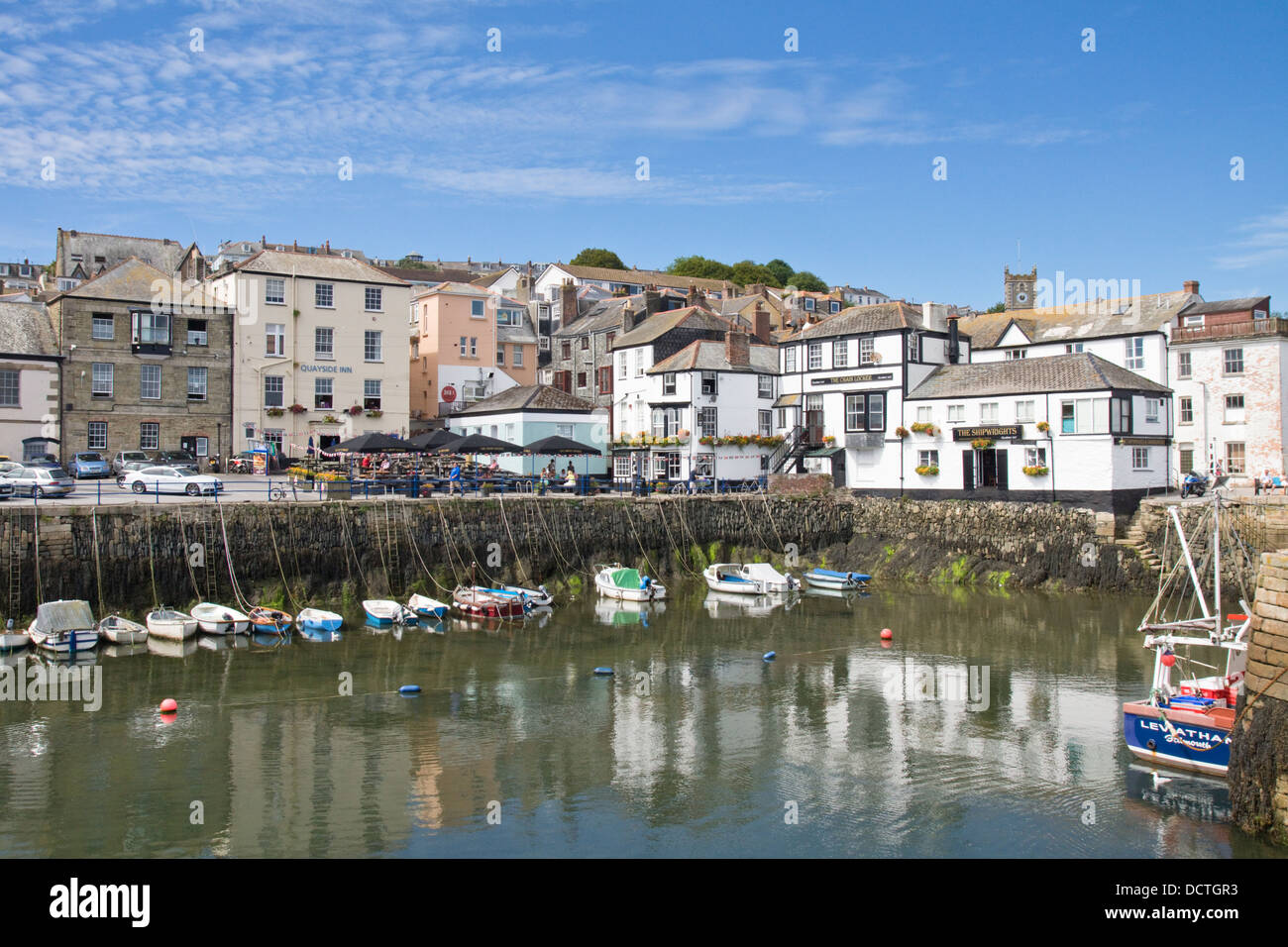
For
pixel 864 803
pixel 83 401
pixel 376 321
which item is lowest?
pixel 864 803

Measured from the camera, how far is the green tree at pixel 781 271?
13079 cm

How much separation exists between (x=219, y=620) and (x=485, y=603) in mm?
8288

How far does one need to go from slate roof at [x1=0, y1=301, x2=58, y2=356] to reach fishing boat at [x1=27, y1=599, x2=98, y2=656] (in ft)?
74.3

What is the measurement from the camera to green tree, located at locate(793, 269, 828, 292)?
129 metres

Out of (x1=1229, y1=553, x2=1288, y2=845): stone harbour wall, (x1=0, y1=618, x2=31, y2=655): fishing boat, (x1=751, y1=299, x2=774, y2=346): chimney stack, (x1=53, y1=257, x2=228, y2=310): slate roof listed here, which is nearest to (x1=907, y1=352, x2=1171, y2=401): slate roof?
(x1=751, y1=299, x2=774, y2=346): chimney stack

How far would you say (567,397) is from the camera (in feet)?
180

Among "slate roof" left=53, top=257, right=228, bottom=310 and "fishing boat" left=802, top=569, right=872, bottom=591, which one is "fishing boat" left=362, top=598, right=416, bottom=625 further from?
"slate roof" left=53, top=257, right=228, bottom=310

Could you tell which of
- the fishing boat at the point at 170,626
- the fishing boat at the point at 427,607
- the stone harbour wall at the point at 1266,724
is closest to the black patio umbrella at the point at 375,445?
the fishing boat at the point at 427,607

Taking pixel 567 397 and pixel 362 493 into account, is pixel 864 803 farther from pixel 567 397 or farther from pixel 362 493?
pixel 567 397

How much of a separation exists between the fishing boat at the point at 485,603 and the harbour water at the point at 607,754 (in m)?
3.08

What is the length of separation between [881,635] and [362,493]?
20.1 meters

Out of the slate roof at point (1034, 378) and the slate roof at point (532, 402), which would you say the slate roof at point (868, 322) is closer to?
the slate roof at point (1034, 378)
